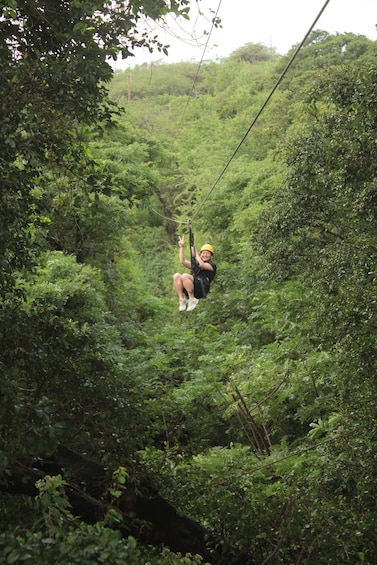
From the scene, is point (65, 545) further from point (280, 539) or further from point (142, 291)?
point (142, 291)

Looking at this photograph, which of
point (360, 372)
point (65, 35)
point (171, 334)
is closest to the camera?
point (65, 35)

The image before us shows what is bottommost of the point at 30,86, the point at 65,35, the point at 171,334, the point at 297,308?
the point at 171,334

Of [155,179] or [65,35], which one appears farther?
[155,179]

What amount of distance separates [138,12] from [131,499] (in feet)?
12.2

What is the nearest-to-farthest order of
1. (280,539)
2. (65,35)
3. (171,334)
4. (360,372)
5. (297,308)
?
(65,35) < (280,539) < (360,372) < (297,308) < (171,334)

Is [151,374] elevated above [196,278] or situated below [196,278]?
below

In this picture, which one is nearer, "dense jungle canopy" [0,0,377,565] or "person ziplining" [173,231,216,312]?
"dense jungle canopy" [0,0,377,565]

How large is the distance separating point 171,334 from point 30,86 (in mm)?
12935

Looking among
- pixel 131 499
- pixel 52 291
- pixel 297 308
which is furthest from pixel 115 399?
pixel 297 308

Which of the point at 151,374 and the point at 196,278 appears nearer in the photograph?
the point at 196,278

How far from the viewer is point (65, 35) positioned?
4316mm

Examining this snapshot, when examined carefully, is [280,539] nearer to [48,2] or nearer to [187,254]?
[48,2]

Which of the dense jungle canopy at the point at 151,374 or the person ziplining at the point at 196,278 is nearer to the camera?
the dense jungle canopy at the point at 151,374

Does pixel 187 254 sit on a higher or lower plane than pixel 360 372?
lower
